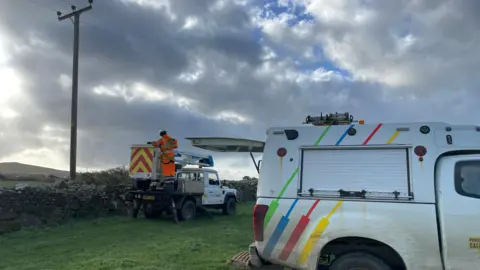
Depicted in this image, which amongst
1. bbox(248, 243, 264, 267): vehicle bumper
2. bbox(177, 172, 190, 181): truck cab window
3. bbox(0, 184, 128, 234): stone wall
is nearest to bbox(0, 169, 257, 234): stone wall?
bbox(0, 184, 128, 234): stone wall

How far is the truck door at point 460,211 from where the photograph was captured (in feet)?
16.1

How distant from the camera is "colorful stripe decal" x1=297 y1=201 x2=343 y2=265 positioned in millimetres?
5371

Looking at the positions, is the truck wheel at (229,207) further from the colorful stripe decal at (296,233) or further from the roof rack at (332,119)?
the colorful stripe decal at (296,233)

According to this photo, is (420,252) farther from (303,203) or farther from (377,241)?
(303,203)

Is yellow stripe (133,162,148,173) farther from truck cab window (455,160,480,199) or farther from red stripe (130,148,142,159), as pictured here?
truck cab window (455,160,480,199)

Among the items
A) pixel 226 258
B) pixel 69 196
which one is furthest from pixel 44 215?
pixel 226 258

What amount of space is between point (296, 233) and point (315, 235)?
0.25m

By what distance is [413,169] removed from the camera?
529 centimetres

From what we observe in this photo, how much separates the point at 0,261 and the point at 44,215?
4.98 metres

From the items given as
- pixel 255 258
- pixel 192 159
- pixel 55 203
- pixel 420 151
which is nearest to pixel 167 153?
pixel 192 159

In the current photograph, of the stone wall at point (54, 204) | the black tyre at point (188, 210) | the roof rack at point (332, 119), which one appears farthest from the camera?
the black tyre at point (188, 210)

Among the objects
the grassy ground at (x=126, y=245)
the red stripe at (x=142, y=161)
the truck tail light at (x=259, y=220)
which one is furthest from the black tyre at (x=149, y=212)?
the truck tail light at (x=259, y=220)

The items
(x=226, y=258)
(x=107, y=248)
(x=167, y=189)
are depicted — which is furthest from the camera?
(x=167, y=189)

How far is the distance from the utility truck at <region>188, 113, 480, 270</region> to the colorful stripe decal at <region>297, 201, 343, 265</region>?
0.04 ft
